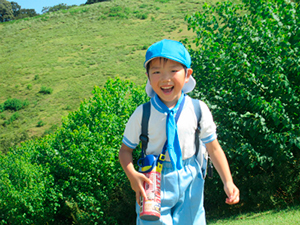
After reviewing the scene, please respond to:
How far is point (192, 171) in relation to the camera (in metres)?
2.08

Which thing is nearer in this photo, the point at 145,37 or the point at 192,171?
the point at 192,171

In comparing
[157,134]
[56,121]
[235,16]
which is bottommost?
[56,121]

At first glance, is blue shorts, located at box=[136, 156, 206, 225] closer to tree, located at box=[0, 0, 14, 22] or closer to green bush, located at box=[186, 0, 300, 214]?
green bush, located at box=[186, 0, 300, 214]

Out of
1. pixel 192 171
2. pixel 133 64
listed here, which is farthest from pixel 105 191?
pixel 133 64

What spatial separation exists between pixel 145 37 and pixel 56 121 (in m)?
20.2

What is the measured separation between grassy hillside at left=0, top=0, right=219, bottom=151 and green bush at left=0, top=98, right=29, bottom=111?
1.51 feet

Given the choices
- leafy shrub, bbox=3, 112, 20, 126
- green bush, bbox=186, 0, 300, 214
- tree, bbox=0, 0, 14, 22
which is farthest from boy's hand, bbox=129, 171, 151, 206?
tree, bbox=0, 0, 14, 22

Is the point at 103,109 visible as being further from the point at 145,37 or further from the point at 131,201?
the point at 145,37

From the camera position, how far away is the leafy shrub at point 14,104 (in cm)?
2944

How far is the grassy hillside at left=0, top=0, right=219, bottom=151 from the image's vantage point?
93.4 ft

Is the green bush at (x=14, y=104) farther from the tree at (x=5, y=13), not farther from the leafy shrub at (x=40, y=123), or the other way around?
the tree at (x=5, y=13)

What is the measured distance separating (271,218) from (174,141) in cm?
304

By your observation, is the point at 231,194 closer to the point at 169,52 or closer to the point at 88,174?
the point at 169,52

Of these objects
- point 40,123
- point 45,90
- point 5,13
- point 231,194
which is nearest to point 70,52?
point 45,90
